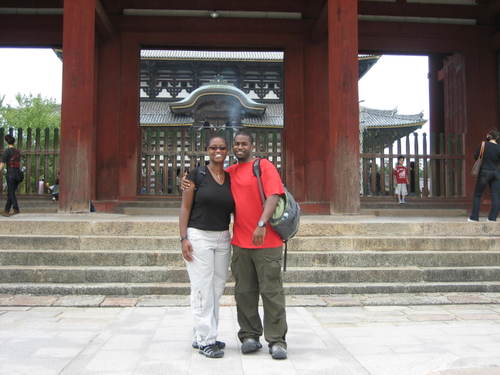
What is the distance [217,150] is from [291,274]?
2438 millimetres

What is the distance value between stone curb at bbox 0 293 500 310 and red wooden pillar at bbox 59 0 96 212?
2622 millimetres

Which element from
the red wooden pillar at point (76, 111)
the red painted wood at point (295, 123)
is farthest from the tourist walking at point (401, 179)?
the red wooden pillar at point (76, 111)

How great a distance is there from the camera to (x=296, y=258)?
5480mm

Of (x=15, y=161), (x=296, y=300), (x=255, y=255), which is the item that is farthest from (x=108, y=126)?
(x=255, y=255)

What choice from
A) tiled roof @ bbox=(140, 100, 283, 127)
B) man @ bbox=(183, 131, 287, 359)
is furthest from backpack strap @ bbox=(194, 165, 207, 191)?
tiled roof @ bbox=(140, 100, 283, 127)

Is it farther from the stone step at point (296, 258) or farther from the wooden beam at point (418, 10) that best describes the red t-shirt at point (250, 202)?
the wooden beam at point (418, 10)

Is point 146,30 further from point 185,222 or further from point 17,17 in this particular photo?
point 185,222

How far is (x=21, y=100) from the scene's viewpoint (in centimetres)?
3303

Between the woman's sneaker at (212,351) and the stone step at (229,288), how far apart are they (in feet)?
6.27

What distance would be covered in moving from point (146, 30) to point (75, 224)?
5113 millimetres

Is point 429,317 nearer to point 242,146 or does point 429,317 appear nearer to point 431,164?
point 242,146

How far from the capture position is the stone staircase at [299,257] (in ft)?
16.9

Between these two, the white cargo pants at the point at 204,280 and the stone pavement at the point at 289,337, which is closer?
the stone pavement at the point at 289,337

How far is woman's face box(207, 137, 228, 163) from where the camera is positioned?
3.23m
